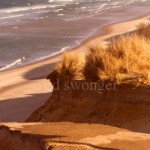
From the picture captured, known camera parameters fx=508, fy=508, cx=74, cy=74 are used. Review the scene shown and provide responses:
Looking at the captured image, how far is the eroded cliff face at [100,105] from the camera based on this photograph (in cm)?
1034

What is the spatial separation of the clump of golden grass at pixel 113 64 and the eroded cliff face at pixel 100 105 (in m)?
0.27

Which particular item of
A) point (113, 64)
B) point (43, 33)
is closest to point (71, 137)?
point (113, 64)

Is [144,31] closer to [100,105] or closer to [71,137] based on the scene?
Answer: [100,105]

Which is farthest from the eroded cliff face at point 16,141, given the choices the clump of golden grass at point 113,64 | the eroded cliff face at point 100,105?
the clump of golden grass at point 113,64

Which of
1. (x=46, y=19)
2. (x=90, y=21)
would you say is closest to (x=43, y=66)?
(x=90, y=21)

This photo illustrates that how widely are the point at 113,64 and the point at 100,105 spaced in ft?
3.06

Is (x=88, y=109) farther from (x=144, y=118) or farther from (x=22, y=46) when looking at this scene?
(x=22, y=46)

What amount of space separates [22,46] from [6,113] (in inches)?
510

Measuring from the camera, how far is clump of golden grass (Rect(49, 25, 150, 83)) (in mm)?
10984

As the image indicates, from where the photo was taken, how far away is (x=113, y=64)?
1103 centimetres

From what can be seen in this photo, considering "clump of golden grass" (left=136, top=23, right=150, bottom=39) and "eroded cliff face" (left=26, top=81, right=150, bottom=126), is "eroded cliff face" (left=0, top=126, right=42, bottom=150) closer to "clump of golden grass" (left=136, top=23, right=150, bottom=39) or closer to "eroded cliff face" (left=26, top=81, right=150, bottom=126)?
"eroded cliff face" (left=26, top=81, right=150, bottom=126)

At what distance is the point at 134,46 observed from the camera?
38.5 feet

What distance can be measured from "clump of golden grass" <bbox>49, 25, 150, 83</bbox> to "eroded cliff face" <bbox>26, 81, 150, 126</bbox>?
0.27 metres

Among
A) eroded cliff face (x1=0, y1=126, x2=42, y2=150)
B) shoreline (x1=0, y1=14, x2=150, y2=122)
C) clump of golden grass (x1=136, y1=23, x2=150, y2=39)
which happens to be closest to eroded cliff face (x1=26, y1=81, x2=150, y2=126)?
eroded cliff face (x1=0, y1=126, x2=42, y2=150)
